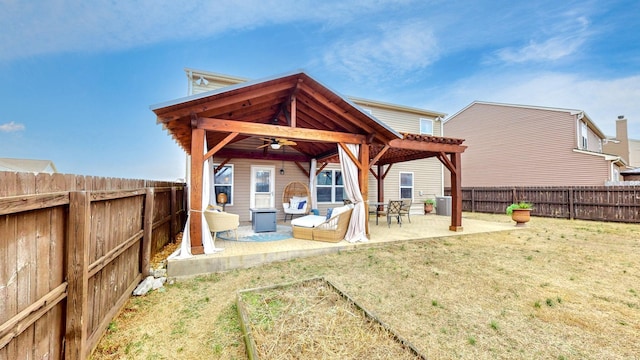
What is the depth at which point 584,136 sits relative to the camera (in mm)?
13891

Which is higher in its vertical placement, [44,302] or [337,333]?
[44,302]

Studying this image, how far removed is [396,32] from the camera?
10.7 metres

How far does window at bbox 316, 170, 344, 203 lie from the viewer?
10.5m

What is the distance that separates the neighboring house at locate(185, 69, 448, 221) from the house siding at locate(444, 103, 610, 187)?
15.3 feet

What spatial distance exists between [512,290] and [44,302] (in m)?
5.19

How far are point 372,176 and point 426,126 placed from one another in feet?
13.0

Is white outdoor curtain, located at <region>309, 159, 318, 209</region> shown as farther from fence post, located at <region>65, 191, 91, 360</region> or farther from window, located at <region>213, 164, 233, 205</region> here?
fence post, located at <region>65, 191, 91, 360</region>

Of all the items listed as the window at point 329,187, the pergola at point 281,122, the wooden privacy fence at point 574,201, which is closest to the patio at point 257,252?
the pergola at point 281,122

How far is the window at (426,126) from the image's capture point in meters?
12.7

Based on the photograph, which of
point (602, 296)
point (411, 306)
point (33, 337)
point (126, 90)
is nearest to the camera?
point (33, 337)

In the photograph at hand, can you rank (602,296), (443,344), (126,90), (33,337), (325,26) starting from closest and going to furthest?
(33,337), (443,344), (602,296), (325,26), (126,90)

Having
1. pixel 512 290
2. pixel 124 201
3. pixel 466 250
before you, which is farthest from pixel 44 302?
pixel 466 250

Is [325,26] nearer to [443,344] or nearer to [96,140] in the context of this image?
[443,344]

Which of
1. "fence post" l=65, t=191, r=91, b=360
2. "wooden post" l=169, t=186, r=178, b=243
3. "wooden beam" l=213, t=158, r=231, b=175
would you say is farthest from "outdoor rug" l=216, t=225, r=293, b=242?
"fence post" l=65, t=191, r=91, b=360
